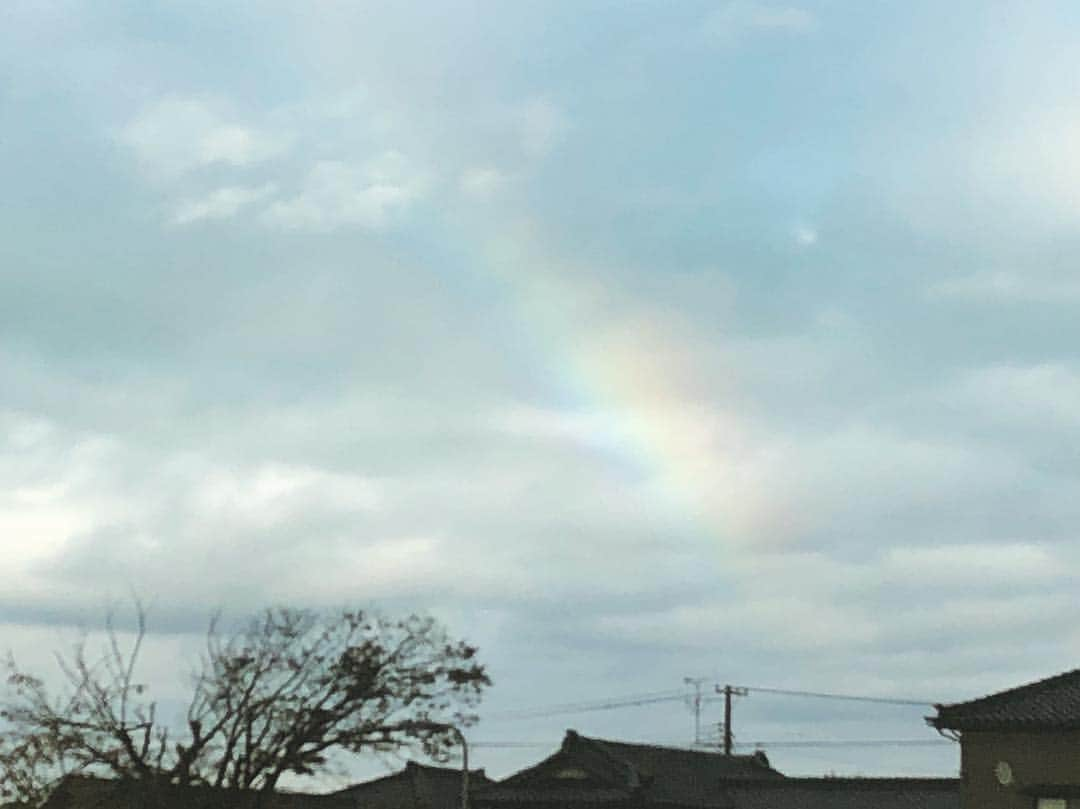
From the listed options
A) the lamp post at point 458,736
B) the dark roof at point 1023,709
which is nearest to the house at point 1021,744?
the dark roof at point 1023,709

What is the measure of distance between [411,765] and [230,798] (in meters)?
42.6

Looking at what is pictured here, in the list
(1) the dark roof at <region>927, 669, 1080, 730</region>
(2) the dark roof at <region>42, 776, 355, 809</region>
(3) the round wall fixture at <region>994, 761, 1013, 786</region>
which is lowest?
(2) the dark roof at <region>42, 776, 355, 809</region>

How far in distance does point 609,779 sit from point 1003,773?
22.0 metres

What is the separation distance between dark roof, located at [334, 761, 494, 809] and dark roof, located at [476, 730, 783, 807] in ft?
31.1

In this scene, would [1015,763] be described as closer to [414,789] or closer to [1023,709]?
[1023,709]

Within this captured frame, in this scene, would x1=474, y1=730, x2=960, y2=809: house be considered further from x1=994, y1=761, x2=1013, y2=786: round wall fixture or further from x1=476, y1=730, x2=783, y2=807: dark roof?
x1=994, y1=761, x2=1013, y2=786: round wall fixture

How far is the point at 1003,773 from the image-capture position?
1732 inches

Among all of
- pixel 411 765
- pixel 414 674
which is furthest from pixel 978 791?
pixel 411 765

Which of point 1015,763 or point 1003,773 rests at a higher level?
point 1015,763

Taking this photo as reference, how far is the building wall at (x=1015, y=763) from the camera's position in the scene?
4303cm

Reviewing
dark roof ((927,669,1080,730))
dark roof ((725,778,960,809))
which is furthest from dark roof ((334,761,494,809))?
dark roof ((927,669,1080,730))

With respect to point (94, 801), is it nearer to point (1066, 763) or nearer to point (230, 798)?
point (230, 798)

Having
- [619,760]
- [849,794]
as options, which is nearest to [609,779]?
[619,760]

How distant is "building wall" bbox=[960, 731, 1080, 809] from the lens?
141ft
